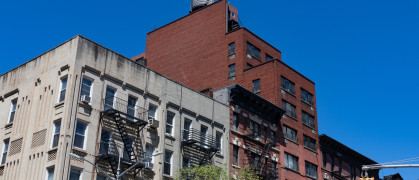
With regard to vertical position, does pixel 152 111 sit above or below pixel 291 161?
above

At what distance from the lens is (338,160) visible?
Answer: 66.2 metres

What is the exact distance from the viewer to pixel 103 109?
39.4 metres

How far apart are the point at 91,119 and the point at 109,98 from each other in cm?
278

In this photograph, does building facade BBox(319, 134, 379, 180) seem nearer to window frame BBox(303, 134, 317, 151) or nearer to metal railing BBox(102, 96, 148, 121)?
window frame BBox(303, 134, 317, 151)

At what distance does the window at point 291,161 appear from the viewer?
185ft

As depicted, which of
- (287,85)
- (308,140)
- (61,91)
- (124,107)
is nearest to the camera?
(61,91)

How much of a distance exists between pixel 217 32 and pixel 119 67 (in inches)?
1020

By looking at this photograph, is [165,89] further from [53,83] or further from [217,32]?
[217,32]

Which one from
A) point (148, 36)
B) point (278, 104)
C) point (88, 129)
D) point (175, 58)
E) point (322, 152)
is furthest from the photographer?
point (148, 36)

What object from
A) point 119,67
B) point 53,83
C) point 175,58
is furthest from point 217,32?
point 53,83

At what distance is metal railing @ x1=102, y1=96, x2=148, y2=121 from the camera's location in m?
39.8

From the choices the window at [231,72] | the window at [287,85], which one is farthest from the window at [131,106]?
the window at [287,85]

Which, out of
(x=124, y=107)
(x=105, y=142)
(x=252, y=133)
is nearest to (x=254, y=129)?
(x=252, y=133)

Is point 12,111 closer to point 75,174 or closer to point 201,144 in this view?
point 75,174
